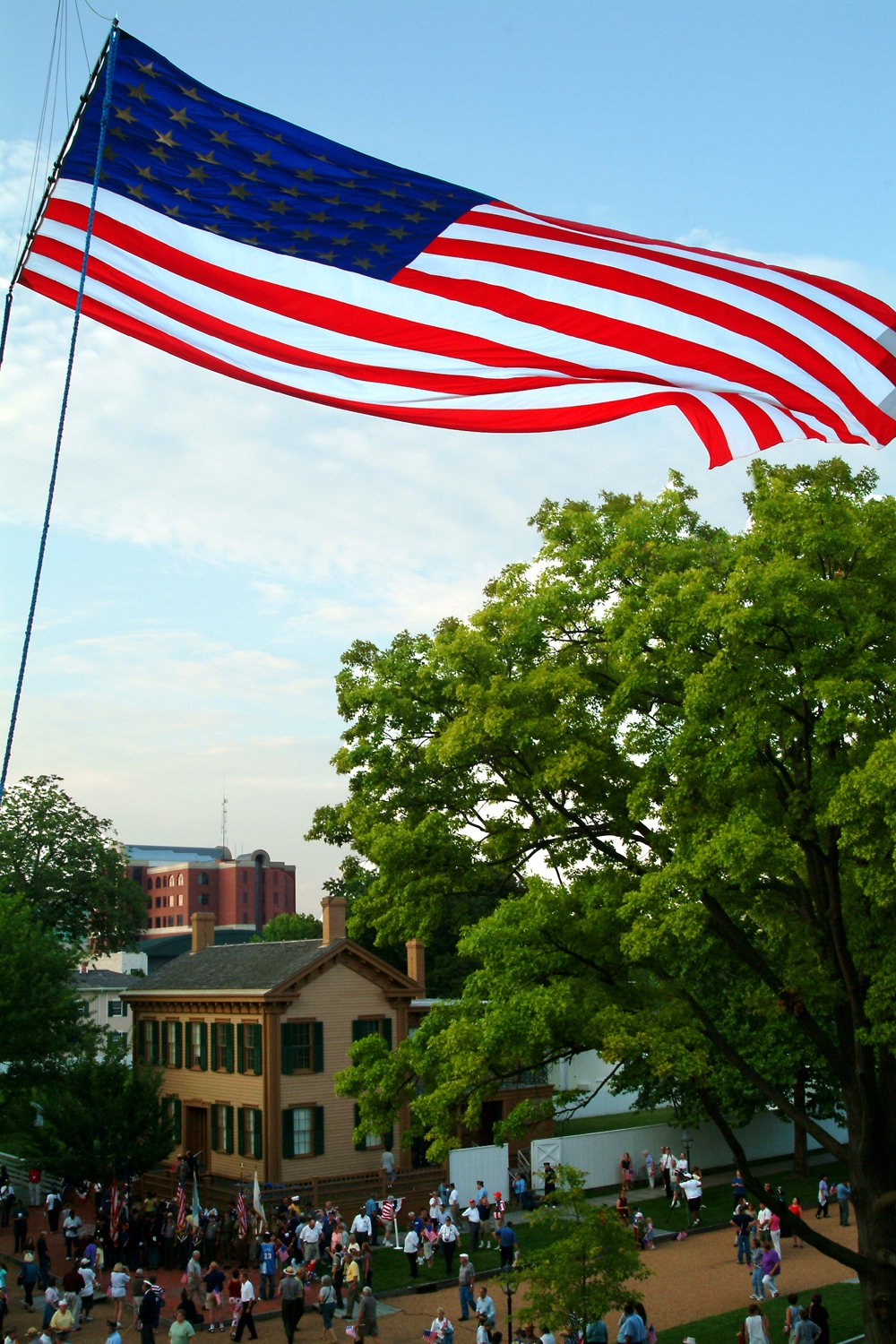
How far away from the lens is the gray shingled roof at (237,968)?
36.0 meters

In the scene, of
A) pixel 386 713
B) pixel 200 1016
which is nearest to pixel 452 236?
pixel 386 713

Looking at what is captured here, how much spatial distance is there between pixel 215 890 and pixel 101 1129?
112666 millimetres

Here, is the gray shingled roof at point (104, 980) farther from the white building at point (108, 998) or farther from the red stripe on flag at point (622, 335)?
the red stripe on flag at point (622, 335)

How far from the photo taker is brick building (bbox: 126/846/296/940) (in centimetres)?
13912

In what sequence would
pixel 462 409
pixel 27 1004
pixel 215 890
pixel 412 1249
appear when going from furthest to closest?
pixel 215 890
pixel 27 1004
pixel 412 1249
pixel 462 409

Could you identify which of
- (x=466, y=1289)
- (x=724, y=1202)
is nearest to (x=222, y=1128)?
(x=466, y=1289)

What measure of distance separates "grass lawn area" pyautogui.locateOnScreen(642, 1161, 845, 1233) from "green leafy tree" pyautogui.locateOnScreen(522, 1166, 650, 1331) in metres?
13.5

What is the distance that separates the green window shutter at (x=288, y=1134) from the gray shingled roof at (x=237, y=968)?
376 centimetres

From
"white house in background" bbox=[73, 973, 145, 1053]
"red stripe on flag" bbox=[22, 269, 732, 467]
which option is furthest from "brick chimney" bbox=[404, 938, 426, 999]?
"white house in background" bbox=[73, 973, 145, 1053]

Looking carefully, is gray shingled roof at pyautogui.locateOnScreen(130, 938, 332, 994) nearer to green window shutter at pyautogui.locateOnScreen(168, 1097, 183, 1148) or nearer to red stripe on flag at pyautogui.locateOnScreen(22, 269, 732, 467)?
green window shutter at pyautogui.locateOnScreen(168, 1097, 183, 1148)

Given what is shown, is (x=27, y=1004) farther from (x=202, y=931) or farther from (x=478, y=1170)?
(x=478, y=1170)

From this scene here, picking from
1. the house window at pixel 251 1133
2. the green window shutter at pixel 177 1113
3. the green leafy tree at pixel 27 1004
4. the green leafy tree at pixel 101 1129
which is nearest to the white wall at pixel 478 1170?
the house window at pixel 251 1133

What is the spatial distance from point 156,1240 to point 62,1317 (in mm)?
9904

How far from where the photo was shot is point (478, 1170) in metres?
33.2
